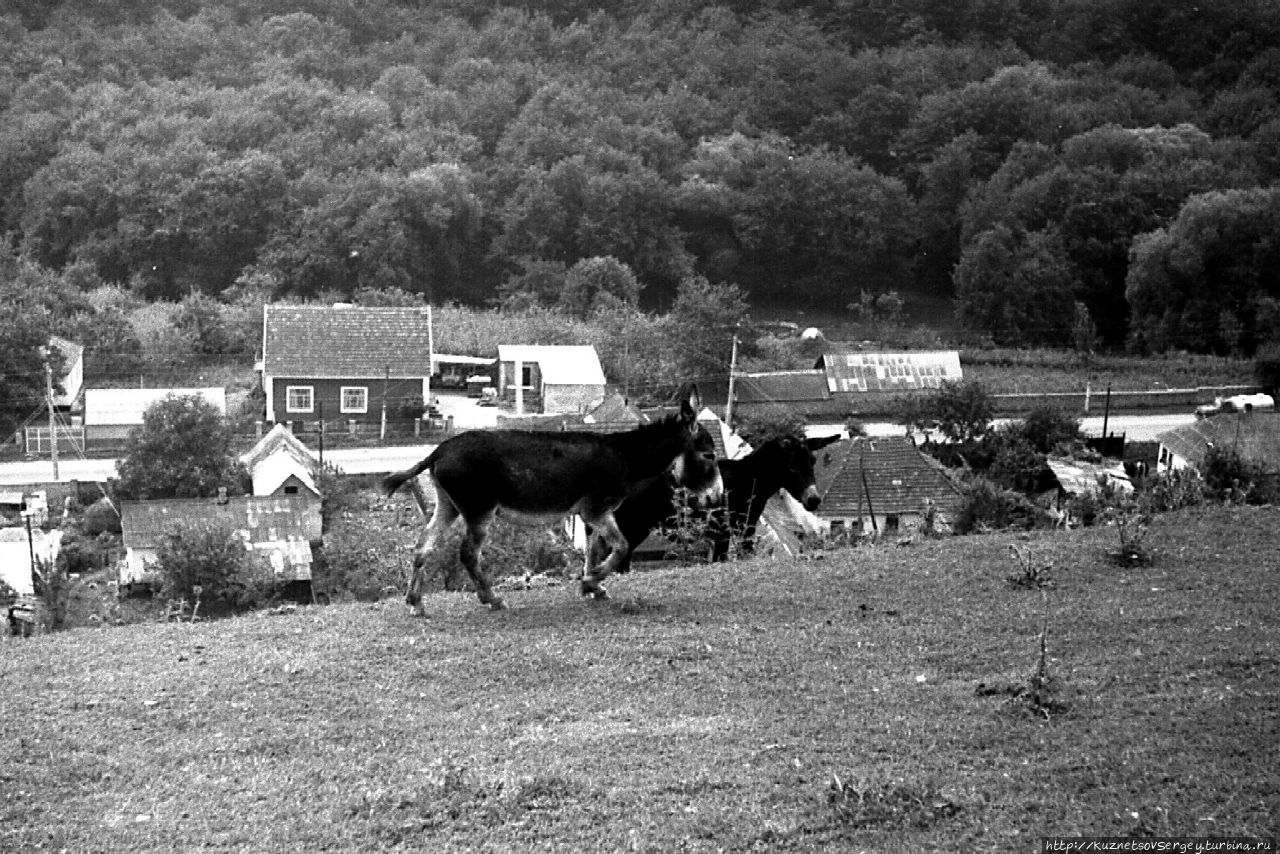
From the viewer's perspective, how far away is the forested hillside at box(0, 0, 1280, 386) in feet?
174

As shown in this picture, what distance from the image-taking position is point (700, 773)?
773 centimetres

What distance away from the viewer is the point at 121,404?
3853 centimetres

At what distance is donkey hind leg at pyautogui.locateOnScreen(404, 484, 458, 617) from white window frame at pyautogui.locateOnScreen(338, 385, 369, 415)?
2872cm

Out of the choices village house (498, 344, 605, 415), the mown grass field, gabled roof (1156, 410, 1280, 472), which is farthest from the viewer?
village house (498, 344, 605, 415)

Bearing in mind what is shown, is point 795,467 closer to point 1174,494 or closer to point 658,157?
point 1174,494

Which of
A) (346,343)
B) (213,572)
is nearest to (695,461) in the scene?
(213,572)

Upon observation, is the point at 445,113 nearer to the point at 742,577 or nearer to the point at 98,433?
the point at 98,433

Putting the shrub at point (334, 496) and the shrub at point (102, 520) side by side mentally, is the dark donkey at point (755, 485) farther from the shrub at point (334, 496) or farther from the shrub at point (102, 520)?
the shrub at point (102, 520)

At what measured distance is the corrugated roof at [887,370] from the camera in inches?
1756

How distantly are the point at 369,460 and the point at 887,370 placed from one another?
52.7 ft

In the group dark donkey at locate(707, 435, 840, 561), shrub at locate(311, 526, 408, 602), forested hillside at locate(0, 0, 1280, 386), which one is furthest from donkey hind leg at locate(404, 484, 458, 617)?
forested hillside at locate(0, 0, 1280, 386)

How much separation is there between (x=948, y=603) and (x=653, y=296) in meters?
47.1

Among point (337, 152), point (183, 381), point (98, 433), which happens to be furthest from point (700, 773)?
point (337, 152)

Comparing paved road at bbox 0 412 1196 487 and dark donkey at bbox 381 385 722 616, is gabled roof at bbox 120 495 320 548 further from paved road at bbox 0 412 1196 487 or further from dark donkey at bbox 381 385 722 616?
dark donkey at bbox 381 385 722 616
